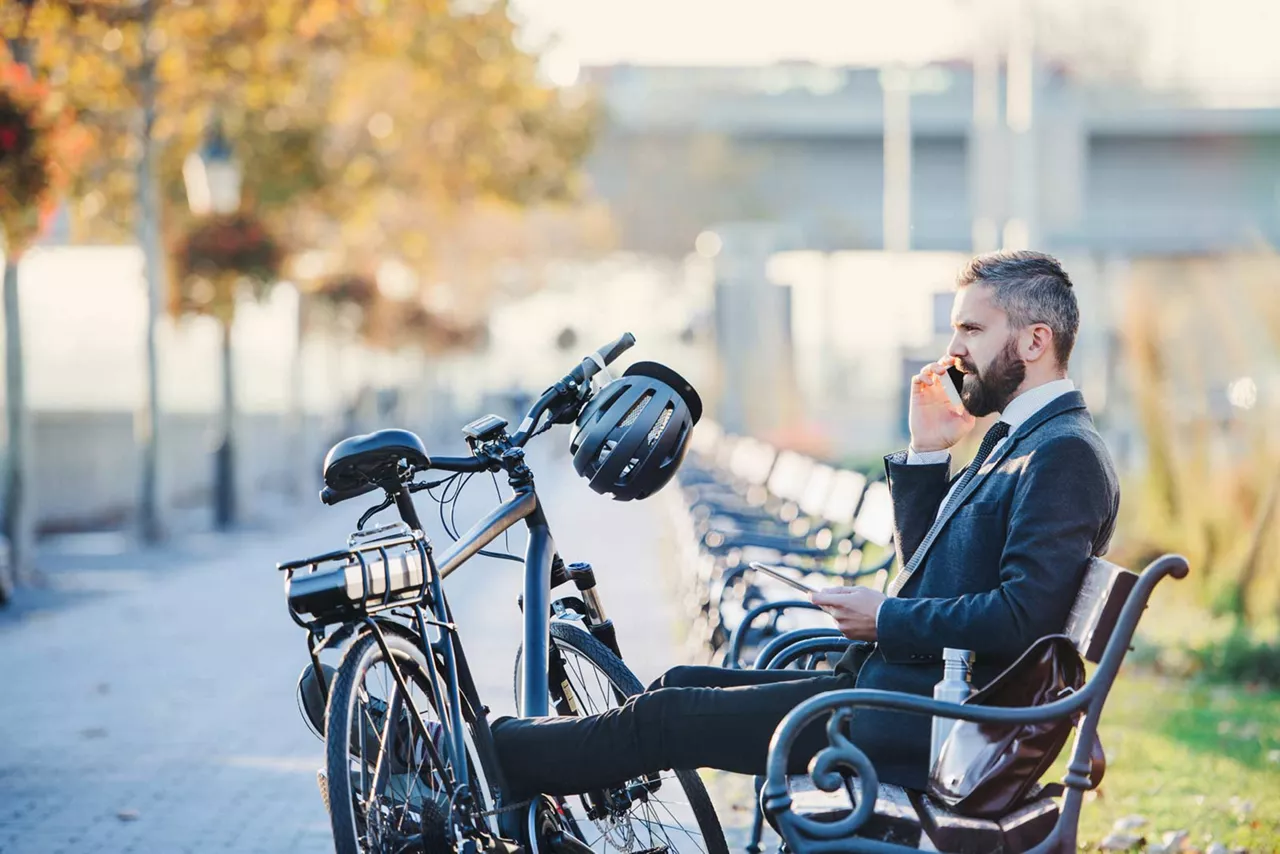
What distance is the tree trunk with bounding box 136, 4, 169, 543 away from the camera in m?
17.8

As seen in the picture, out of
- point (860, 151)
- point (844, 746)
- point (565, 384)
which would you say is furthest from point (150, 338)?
point (860, 151)

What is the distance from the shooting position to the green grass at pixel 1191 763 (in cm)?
606

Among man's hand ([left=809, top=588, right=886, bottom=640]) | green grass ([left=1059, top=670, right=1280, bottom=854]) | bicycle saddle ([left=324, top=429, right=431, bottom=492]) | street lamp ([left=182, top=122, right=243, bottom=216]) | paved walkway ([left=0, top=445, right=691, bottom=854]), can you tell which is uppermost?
street lamp ([left=182, top=122, right=243, bottom=216])

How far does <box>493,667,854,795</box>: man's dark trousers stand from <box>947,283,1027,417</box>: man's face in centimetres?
73

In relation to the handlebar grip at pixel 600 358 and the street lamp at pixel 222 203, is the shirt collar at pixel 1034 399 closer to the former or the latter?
the handlebar grip at pixel 600 358

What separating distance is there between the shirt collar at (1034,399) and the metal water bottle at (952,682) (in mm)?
503

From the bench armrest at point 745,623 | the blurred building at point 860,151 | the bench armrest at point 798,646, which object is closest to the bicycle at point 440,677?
the bench armrest at point 798,646

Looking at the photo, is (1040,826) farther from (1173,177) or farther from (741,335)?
(1173,177)

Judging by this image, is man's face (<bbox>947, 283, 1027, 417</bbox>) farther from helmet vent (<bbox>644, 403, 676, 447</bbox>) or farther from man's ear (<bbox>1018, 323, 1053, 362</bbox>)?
helmet vent (<bbox>644, 403, 676, 447</bbox>)

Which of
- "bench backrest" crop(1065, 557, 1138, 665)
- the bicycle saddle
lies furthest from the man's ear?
the bicycle saddle

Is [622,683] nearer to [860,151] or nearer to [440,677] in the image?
[440,677]

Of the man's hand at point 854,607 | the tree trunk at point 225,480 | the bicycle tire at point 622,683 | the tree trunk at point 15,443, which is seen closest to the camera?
the man's hand at point 854,607

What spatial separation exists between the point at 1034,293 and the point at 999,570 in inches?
23.6

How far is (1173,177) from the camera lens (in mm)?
47781
